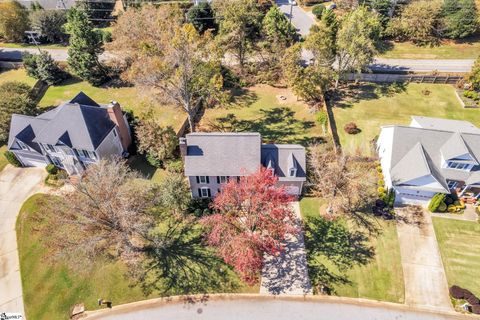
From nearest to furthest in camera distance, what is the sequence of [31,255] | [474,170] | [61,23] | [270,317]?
[270,317] → [31,255] → [474,170] → [61,23]

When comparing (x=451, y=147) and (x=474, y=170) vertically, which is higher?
(x=451, y=147)

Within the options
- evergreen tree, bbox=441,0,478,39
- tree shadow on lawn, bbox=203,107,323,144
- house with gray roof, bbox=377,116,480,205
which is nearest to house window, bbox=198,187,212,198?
tree shadow on lawn, bbox=203,107,323,144

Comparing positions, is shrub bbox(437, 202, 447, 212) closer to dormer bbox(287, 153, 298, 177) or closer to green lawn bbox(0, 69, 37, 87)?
dormer bbox(287, 153, 298, 177)

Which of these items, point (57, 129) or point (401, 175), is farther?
point (57, 129)

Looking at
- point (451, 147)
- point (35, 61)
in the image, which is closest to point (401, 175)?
point (451, 147)

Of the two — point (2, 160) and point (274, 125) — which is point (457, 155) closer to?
point (274, 125)

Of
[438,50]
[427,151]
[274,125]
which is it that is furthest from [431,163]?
[438,50]

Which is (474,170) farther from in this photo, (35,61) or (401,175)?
(35,61)

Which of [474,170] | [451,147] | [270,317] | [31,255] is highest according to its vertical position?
[451,147]
